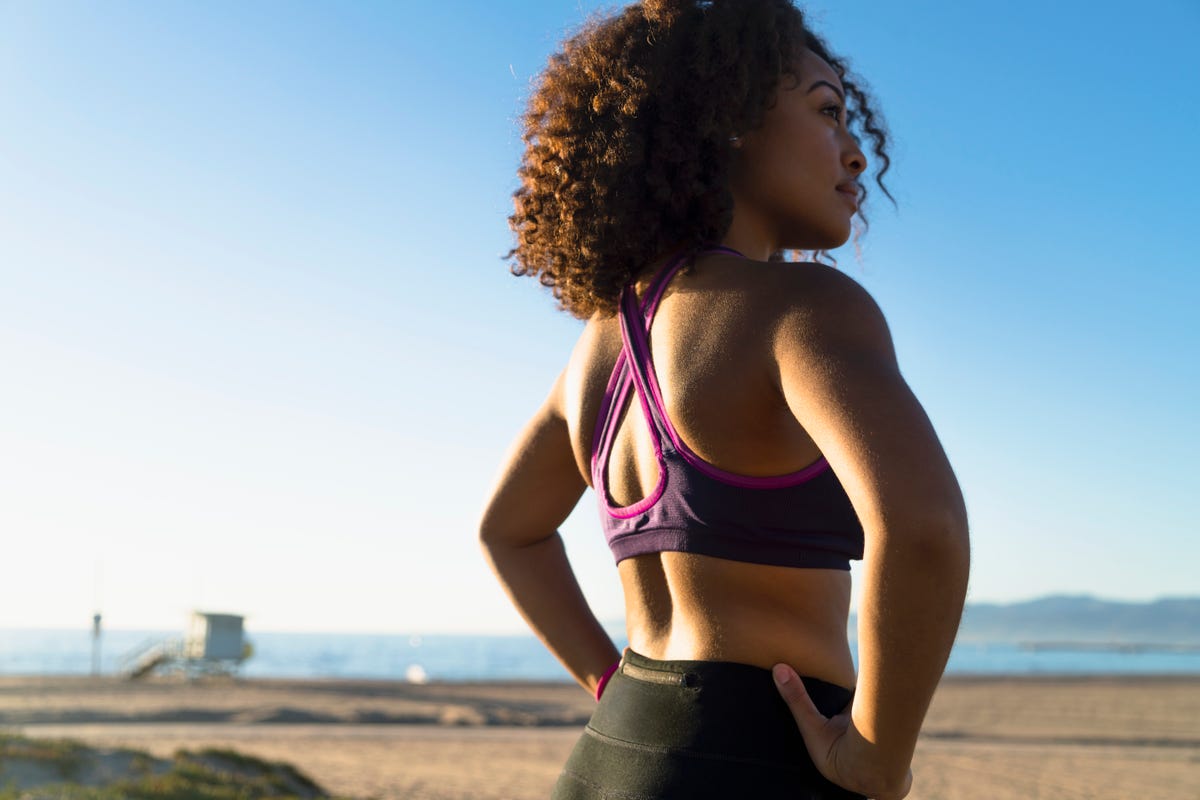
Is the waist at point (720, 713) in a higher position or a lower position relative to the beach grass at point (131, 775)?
higher

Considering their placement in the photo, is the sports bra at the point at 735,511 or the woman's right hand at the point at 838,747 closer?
the woman's right hand at the point at 838,747

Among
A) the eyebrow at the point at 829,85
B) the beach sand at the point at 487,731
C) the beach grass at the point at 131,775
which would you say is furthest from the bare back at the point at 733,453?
the beach sand at the point at 487,731

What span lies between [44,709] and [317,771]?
10.6 metres

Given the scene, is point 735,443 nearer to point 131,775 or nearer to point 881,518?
point 881,518

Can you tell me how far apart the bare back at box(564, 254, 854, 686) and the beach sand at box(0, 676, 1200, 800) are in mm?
10926

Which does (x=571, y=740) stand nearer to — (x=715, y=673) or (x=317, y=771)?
(x=317, y=771)

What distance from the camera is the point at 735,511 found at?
1233 millimetres

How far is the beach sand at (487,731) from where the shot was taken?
13273 millimetres

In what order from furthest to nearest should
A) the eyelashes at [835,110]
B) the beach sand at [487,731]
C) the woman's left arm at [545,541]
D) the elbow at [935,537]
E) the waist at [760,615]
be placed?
1. the beach sand at [487,731]
2. the woman's left arm at [545,541]
3. the eyelashes at [835,110]
4. the waist at [760,615]
5. the elbow at [935,537]

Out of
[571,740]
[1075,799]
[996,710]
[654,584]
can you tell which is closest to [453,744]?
[571,740]

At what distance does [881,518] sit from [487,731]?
19900 mm

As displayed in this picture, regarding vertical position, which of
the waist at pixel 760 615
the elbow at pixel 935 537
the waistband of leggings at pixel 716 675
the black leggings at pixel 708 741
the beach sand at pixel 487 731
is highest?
the elbow at pixel 935 537

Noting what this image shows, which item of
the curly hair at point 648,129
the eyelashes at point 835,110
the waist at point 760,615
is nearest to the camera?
the waist at point 760,615

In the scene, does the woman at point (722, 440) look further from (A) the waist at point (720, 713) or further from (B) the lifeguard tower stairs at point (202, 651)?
(B) the lifeguard tower stairs at point (202, 651)
